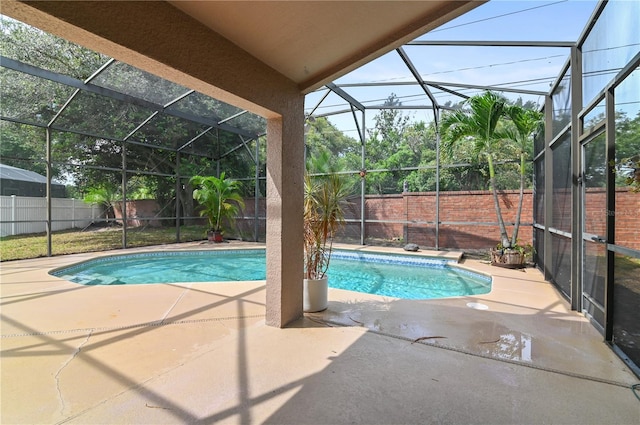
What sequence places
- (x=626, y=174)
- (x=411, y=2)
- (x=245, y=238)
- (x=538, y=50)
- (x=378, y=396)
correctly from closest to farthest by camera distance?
1. (x=378, y=396)
2. (x=411, y=2)
3. (x=626, y=174)
4. (x=538, y=50)
5. (x=245, y=238)

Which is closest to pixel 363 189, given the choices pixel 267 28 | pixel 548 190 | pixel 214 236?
pixel 548 190

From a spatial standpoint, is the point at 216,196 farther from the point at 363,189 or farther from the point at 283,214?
the point at 283,214

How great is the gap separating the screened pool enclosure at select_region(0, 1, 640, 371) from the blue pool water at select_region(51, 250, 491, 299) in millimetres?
1266

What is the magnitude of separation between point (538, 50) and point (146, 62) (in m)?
5.49

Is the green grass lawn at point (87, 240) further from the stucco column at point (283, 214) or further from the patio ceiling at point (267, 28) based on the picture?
the patio ceiling at point (267, 28)

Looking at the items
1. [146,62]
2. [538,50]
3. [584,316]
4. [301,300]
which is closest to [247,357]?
[301,300]

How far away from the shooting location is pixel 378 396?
73.2 inches

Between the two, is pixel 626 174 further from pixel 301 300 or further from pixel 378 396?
pixel 301 300

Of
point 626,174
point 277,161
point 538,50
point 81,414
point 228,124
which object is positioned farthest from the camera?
point 228,124

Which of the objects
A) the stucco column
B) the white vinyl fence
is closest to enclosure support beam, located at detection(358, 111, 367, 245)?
the stucco column

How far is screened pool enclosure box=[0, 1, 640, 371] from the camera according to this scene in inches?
99.3

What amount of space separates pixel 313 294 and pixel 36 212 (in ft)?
37.6

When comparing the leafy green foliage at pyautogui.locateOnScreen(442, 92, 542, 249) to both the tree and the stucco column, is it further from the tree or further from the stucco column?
the tree

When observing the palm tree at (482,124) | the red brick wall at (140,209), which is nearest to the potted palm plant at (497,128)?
the palm tree at (482,124)
